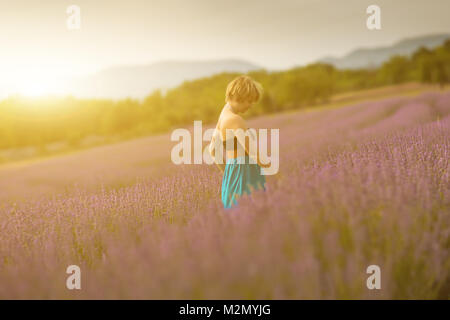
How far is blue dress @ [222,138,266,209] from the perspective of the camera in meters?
2.90

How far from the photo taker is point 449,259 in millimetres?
1849

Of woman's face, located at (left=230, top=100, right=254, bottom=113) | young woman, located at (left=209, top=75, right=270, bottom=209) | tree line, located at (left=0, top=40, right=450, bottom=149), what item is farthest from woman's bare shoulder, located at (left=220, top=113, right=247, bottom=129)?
tree line, located at (left=0, top=40, right=450, bottom=149)

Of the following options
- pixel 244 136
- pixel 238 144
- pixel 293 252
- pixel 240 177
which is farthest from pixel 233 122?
pixel 293 252

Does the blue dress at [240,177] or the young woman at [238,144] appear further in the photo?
the blue dress at [240,177]

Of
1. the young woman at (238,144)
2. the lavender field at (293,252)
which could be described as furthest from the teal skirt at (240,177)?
the lavender field at (293,252)

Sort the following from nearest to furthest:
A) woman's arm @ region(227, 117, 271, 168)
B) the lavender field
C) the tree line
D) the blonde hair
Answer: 1. the lavender field
2. woman's arm @ region(227, 117, 271, 168)
3. the blonde hair
4. the tree line

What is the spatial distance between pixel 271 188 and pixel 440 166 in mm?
1545

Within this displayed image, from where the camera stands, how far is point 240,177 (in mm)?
2906

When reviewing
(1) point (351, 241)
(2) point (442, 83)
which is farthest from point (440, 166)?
(2) point (442, 83)

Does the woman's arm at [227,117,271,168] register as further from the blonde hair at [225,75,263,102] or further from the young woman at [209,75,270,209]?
the blonde hair at [225,75,263,102]

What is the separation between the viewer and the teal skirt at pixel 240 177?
9.51 feet

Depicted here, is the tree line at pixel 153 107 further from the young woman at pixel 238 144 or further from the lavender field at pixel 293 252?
the lavender field at pixel 293 252

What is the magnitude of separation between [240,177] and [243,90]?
728mm
